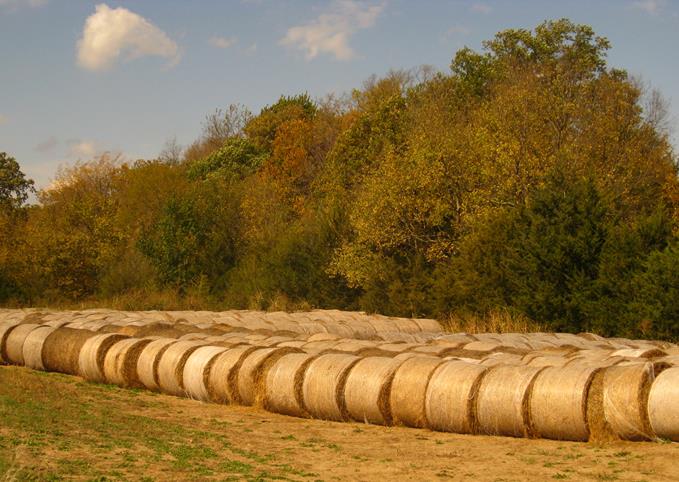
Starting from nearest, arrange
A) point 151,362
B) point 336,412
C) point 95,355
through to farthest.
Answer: point 336,412, point 151,362, point 95,355

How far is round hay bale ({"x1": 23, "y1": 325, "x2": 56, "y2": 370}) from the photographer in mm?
19781

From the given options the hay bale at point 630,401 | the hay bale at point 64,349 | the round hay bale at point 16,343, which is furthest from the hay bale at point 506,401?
the round hay bale at point 16,343

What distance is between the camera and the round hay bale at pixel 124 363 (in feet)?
57.0

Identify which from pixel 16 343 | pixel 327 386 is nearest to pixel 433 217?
pixel 16 343

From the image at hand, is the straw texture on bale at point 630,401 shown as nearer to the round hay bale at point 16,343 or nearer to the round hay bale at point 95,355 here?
the round hay bale at point 95,355

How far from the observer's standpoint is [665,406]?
10.3 meters

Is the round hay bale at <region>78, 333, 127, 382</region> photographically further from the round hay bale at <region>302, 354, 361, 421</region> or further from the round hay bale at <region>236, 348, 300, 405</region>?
the round hay bale at <region>302, 354, 361, 421</region>

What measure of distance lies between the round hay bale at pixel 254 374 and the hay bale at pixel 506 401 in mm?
4194

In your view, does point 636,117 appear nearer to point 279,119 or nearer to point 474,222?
point 474,222

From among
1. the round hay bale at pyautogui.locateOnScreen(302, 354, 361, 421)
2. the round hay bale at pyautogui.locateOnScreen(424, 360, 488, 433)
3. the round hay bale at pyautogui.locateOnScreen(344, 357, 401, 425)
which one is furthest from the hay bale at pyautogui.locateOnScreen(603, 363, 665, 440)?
the round hay bale at pyautogui.locateOnScreen(302, 354, 361, 421)

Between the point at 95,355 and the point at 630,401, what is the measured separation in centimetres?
1136

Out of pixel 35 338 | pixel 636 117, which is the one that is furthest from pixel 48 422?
pixel 636 117

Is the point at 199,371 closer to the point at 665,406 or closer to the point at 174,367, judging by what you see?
the point at 174,367

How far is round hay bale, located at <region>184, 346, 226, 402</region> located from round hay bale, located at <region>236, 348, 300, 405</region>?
34.6 inches
